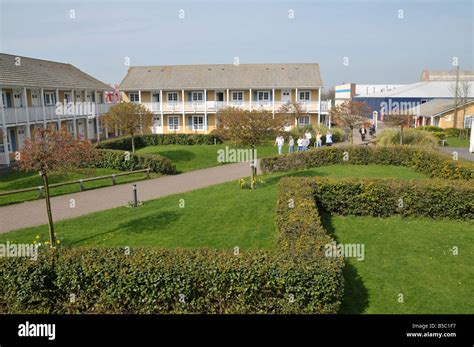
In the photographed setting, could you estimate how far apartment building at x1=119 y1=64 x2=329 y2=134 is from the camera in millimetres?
42781

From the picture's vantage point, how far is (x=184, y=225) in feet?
42.1

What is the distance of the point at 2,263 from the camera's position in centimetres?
827

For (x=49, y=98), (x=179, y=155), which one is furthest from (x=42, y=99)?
(x=179, y=155)

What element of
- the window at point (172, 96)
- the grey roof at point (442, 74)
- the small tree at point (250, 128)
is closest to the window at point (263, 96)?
the window at point (172, 96)

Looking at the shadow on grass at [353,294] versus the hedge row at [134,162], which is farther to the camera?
the hedge row at [134,162]

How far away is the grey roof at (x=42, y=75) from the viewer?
91.9 ft

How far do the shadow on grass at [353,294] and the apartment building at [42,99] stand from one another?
55.6 feet

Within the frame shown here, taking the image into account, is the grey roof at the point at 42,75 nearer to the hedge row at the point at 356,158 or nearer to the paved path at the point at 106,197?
the paved path at the point at 106,197

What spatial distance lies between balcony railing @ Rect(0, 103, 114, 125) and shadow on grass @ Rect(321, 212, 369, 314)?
78.4 feet
